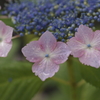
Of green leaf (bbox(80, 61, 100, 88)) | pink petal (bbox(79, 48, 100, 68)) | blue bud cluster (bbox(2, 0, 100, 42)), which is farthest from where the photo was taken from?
green leaf (bbox(80, 61, 100, 88))

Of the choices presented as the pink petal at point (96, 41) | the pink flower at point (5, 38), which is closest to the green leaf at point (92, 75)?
the pink petal at point (96, 41)

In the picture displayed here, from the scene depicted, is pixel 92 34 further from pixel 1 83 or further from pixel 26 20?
pixel 1 83

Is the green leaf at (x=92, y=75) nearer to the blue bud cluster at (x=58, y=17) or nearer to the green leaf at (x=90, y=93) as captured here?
the blue bud cluster at (x=58, y=17)

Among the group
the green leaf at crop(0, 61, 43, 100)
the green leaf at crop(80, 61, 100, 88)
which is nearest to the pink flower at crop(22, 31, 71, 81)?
the green leaf at crop(80, 61, 100, 88)

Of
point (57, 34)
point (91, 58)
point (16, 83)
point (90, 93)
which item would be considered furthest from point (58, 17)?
point (90, 93)

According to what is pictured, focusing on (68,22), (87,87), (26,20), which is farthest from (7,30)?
(87,87)

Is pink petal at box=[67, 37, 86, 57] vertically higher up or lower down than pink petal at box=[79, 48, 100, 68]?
higher up

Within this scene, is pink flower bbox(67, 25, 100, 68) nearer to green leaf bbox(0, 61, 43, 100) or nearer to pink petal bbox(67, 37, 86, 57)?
pink petal bbox(67, 37, 86, 57)
